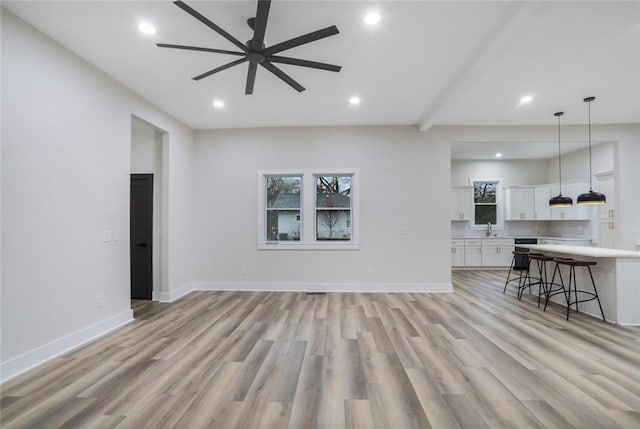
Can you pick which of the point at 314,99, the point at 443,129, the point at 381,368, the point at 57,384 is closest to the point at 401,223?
the point at 443,129

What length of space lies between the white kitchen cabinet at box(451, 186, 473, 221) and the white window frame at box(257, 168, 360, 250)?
13.2 ft

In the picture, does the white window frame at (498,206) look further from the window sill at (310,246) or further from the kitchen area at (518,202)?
the window sill at (310,246)

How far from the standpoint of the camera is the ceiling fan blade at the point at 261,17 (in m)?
2.02

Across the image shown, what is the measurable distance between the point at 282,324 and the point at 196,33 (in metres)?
3.28

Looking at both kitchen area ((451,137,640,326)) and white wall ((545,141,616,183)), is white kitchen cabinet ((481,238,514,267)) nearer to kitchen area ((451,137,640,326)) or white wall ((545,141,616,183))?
kitchen area ((451,137,640,326))

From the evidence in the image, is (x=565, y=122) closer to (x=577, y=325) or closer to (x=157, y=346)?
(x=577, y=325)

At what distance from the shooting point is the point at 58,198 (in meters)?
2.88

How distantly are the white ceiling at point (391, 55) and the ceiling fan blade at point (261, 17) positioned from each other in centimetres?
30

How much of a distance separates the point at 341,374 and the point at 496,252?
709cm

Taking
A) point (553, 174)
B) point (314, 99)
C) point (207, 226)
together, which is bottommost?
point (207, 226)

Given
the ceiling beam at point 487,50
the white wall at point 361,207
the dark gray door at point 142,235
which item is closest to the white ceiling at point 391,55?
the ceiling beam at point 487,50

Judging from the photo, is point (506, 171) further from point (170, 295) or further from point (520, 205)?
point (170, 295)

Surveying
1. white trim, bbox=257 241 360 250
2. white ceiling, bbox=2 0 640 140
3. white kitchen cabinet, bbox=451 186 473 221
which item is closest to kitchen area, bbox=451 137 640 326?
white kitchen cabinet, bbox=451 186 473 221

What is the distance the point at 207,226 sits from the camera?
5562 mm
